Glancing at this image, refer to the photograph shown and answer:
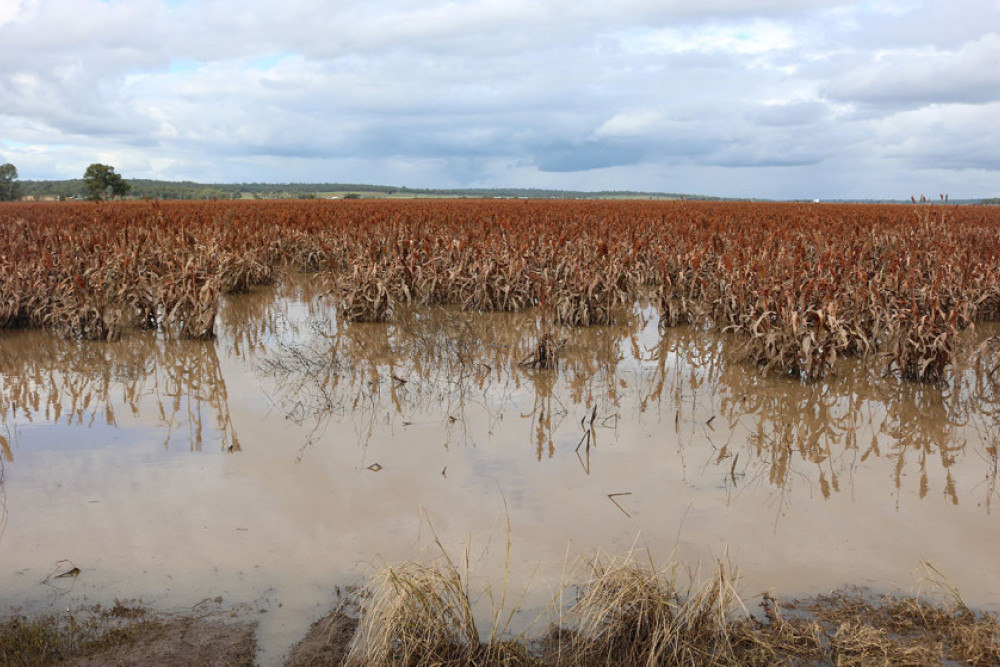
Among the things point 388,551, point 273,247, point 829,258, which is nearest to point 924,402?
point 829,258

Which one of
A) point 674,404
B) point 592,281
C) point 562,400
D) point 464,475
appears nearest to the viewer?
point 464,475

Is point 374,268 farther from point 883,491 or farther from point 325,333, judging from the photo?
point 883,491

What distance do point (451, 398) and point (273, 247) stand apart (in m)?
10.2

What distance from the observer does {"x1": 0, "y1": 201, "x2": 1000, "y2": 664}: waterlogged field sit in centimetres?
347

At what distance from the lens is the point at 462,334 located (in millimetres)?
8492

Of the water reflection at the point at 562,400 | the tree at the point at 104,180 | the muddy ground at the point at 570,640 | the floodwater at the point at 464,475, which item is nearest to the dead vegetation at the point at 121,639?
the muddy ground at the point at 570,640

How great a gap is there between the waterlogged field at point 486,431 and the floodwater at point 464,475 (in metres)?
0.02

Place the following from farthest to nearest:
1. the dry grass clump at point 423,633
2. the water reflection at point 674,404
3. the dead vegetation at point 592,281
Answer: the dead vegetation at point 592,281
the water reflection at point 674,404
the dry grass clump at point 423,633

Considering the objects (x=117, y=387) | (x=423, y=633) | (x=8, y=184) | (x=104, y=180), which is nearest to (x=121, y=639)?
(x=423, y=633)

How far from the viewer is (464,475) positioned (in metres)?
4.52

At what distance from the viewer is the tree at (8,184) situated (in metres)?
87.3

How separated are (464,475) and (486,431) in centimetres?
90

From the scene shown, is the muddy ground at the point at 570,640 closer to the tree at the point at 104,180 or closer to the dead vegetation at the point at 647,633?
the dead vegetation at the point at 647,633

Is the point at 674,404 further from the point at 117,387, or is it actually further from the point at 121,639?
the point at 117,387
